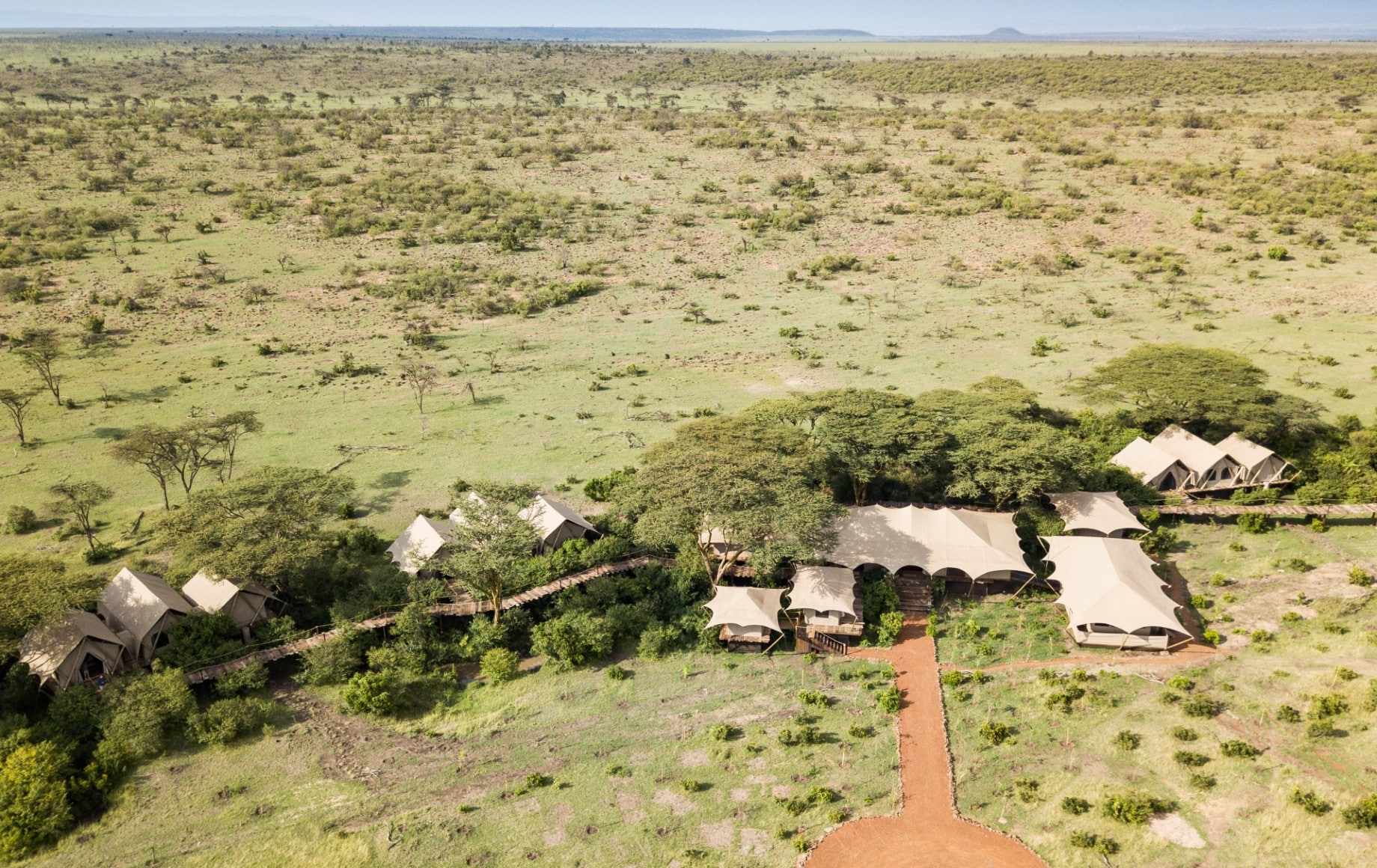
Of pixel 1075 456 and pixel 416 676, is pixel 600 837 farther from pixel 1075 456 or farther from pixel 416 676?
pixel 1075 456

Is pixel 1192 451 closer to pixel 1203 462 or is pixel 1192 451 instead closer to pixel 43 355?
pixel 1203 462

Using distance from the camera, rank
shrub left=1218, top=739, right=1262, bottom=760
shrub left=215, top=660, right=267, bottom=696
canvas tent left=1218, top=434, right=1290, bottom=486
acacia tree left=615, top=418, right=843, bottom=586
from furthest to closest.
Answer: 1. canvas tent left=1218, top=434, right=1290, bottom=486
2. acacia tree left=615, top=418, right=843, bottom=586
3. shrub left=215, top=660, right=267, bottom=696
4. shrub left=1218, top=739, right=1262, bottom=760

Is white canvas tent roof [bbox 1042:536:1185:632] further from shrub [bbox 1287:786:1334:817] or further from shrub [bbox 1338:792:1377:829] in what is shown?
shrub [bbox 1338:792:1377:829]

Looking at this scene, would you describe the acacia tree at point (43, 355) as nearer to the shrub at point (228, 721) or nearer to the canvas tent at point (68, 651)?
the canvas tent at point (68, 651)

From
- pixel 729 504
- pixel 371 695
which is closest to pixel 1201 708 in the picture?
pixel 729 504

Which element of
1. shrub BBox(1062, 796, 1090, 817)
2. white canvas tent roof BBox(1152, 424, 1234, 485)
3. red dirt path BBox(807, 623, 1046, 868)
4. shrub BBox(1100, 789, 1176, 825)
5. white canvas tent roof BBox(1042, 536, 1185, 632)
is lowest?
red dirt path BBox(807, 623, 1046, 868)

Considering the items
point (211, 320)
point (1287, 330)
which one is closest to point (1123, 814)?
point (1287, 330)

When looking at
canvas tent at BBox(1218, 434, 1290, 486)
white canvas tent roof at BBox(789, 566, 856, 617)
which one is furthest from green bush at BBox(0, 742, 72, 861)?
canvas tent at BBox(1218, 434, 1290, 486)
